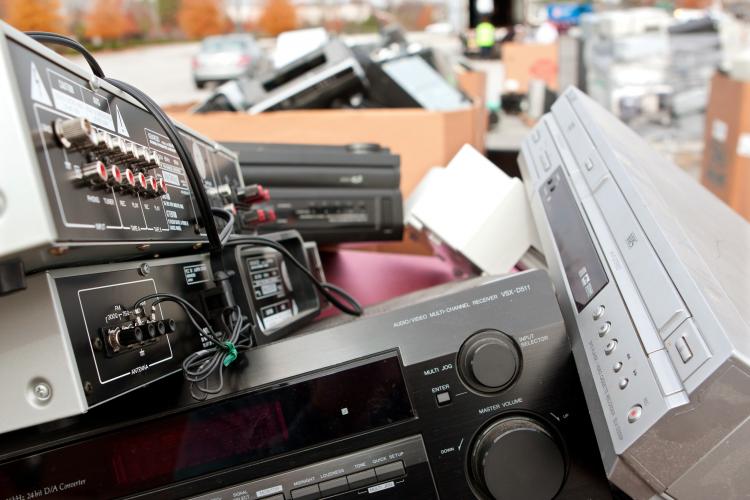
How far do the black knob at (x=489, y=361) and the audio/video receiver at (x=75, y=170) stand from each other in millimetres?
255

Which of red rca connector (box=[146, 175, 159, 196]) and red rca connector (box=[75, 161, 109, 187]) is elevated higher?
red rca connector (box=[75, 161, 109, 187])

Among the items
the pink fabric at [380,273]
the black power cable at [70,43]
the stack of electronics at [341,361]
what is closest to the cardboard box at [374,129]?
the pink fabric at [380,273]

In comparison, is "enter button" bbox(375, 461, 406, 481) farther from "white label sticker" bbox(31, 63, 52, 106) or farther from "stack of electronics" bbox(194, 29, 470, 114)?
"stack of electronics" bbox(194, 29, 470, 114)

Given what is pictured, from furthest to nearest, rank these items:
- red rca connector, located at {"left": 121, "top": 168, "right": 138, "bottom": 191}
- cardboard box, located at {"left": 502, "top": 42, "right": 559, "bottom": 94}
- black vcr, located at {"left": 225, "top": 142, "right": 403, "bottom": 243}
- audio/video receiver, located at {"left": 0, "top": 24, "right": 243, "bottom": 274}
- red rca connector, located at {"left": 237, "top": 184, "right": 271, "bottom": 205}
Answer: cardboard box, located at {"left": 502, "top": 42, "right": 559, "bottom": 94}, black vcr, located at {"left": 225, "top": 142, "right": 403, "bottom": 243}, red rca connector, located at {"left": 237, "top": 184, "right": 271, "bottom": 205}, red rca connector, located at {"left": 121, "top": 168, "right": 138, "bottom": 191}, audio/video receiver, located at {"left": 0, "top": 24, "right": 243, "bottom": 274}

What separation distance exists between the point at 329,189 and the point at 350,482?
607 mm

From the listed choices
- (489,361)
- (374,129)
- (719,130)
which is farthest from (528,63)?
(489,361)

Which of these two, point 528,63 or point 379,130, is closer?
point 379,130

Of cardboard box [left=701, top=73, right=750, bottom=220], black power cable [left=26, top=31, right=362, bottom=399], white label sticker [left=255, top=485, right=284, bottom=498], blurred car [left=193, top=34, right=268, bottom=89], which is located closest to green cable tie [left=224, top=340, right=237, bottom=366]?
black power cable [left=26, top=31, right=362, bottom=399]

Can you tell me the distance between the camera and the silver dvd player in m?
0.38

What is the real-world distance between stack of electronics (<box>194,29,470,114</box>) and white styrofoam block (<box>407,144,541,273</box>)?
1.92ft

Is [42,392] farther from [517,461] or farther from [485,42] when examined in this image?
[485,42]

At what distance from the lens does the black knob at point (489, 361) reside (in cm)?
53

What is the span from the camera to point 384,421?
1.79 ft

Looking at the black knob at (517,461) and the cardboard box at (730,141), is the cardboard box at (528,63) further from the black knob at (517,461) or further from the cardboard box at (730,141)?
the black knob at (517,461)
